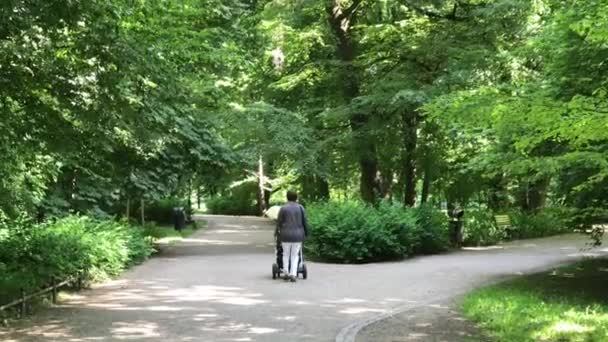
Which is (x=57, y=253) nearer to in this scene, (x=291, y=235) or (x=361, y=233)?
(x=291, y=235)

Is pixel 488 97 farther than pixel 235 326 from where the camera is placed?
Yes

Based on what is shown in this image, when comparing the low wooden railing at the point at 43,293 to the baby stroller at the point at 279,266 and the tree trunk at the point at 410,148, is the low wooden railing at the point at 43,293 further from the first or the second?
the tree trunk at the point at 410,148

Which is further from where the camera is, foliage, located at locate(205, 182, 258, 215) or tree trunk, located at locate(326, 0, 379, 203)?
foliage, located at locate(205, 182, 258, 215)

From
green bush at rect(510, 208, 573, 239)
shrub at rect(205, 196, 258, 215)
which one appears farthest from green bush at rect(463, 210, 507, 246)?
shrub at rect(205, 196, 258, 215)

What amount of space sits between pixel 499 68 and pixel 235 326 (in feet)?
39.7

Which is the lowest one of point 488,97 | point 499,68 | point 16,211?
point 16,211

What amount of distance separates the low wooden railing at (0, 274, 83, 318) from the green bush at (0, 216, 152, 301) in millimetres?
140

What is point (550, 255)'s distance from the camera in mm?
20906

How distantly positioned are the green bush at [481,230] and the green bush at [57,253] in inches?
530

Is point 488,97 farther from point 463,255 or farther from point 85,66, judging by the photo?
point 463,255

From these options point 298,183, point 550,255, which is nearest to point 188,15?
point 550,255

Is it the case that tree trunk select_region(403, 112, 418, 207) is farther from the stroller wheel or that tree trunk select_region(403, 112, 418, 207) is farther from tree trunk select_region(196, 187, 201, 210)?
the stroller wheel

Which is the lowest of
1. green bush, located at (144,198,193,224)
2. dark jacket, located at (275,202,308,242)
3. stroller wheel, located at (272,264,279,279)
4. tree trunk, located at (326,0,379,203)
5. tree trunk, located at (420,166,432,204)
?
stroller wheel, located at (272,264,279,279)

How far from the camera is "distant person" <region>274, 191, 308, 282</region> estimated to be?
45.0 ft
